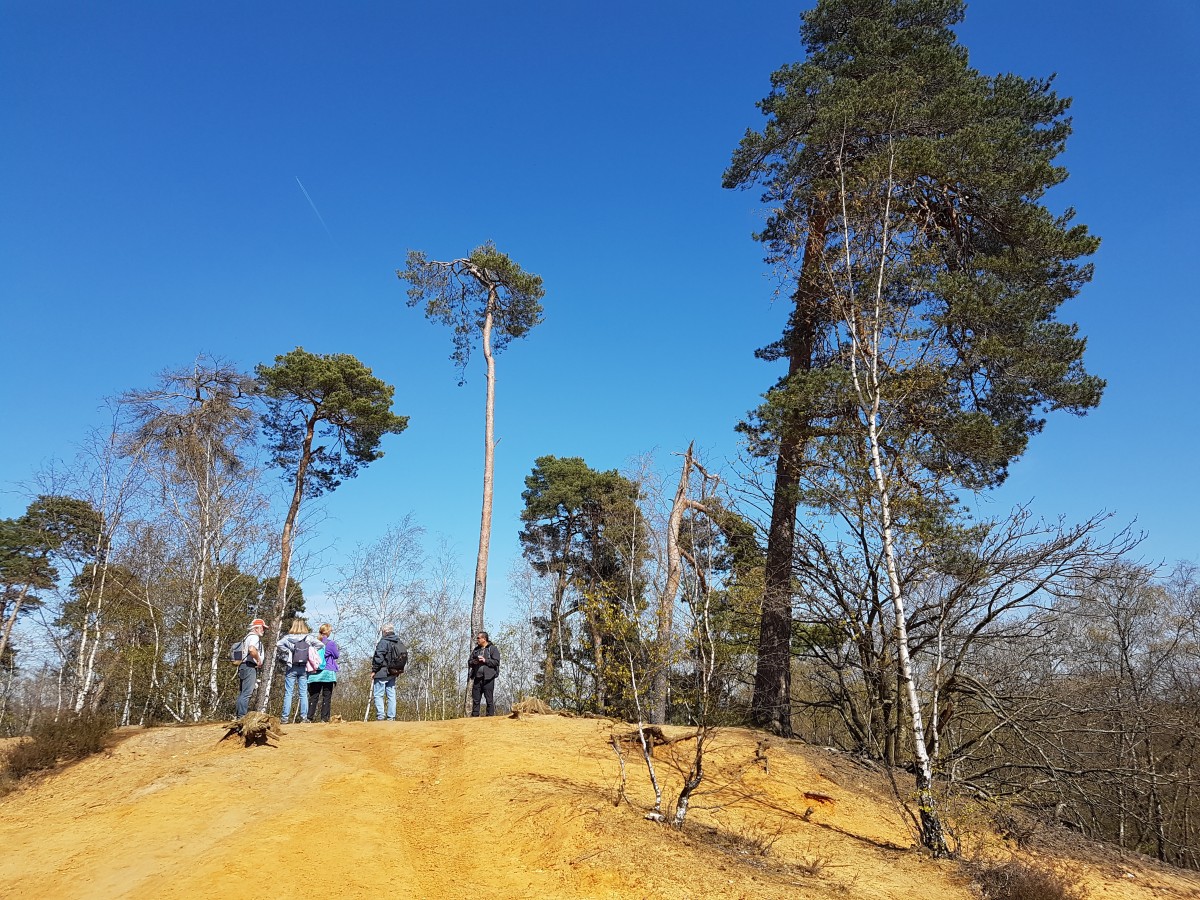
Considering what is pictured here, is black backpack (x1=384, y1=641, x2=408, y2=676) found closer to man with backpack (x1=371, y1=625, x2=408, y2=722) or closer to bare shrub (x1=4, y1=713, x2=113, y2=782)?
man with backpack (x1=371, y1=625, x2=408, y2=722)

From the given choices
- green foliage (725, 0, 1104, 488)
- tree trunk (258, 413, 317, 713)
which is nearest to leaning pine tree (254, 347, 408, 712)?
tree trunk (258, 413, 317, 713)

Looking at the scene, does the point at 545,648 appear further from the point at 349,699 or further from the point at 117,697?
the point at 117,697

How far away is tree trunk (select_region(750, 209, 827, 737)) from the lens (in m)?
11.6

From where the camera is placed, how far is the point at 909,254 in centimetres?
1058

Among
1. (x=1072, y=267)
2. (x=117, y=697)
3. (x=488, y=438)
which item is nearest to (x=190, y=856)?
(x=488, y=438)

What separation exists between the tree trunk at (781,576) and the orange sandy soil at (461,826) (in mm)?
1442

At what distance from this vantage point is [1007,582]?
9344mm

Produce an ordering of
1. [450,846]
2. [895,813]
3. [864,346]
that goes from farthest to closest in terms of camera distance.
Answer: [864,346] → [895,813] → [450,846]

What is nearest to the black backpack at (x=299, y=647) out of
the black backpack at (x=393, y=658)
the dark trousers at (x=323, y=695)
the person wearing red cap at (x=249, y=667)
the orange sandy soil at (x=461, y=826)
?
the person wearing red cap at (x=249, y=667)

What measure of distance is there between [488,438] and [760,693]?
10244mm

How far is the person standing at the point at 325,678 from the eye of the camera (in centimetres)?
1169

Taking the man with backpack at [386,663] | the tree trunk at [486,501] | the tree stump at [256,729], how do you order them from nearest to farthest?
the tree stump at [256,729] → the man with backpack at [386,663] → the tree trunk at [486,501]

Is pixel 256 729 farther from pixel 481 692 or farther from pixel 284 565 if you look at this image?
pixel 284 565

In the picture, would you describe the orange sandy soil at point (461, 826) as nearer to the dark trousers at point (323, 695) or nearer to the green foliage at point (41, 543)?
the dark trousers at point (323, 695)
